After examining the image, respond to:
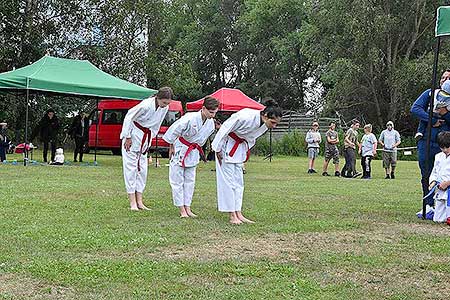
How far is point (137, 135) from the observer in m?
9.94

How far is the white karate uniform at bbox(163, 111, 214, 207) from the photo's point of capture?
30.7ft

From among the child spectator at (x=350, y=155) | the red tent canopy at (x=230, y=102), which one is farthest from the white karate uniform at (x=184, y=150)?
the red tent canopy at (x=230, y=102)

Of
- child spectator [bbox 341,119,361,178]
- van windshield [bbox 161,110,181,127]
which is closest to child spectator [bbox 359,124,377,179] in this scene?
child spectator [bbox 341,119,361,178]

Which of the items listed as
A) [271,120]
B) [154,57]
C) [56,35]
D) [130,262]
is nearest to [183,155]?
[271,120]

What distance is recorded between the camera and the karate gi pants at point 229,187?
8859mm

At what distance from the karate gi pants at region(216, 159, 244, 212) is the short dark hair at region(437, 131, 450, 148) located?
270cm

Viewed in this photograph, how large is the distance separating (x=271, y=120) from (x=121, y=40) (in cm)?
2955

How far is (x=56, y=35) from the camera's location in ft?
117

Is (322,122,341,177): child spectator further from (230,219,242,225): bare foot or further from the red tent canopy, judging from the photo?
(230,219,242,225): bare foot

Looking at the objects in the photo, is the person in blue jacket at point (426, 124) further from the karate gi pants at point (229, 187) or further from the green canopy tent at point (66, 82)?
the green canopy tent at point (66, 82)

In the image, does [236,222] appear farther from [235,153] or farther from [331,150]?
[331,150]

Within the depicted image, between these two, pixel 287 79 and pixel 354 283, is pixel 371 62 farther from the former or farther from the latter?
pixel 354 283

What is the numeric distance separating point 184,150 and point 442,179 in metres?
3.43

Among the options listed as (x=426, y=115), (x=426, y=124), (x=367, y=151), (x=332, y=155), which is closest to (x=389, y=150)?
(x=367, y=151)
